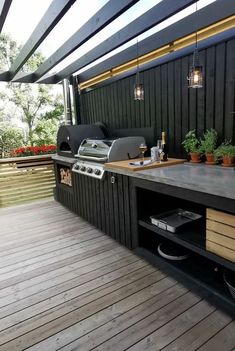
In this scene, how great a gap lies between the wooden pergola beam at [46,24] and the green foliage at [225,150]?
5.74ft

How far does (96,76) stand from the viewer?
3.99 metres

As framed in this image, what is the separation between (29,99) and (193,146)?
768 centimetres

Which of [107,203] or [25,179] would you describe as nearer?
[107,203]

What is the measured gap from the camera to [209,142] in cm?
227

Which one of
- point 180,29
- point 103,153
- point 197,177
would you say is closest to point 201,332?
point 197,177

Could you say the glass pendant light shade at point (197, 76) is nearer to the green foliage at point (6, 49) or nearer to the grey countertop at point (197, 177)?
the grey countertop at point (197, 177)

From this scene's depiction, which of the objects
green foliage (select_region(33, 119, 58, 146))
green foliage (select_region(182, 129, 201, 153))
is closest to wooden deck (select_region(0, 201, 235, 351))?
green foliage (select_region(182, 129, 201, 153))

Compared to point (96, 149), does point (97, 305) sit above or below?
below

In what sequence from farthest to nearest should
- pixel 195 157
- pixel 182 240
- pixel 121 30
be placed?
pixel 121 30
pixel 195 157
pixel 182 240

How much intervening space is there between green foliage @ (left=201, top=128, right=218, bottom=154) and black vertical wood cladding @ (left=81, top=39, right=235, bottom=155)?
0.06m

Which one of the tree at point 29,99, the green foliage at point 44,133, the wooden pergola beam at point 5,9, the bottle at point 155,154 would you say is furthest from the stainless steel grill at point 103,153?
the tree at point 29,99

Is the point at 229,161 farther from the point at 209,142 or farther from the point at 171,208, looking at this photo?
the point at 171,208

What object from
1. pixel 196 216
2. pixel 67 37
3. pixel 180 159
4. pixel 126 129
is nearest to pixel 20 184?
pixel 126 129

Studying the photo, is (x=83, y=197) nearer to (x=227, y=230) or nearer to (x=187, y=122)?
(x=187, y=122)
